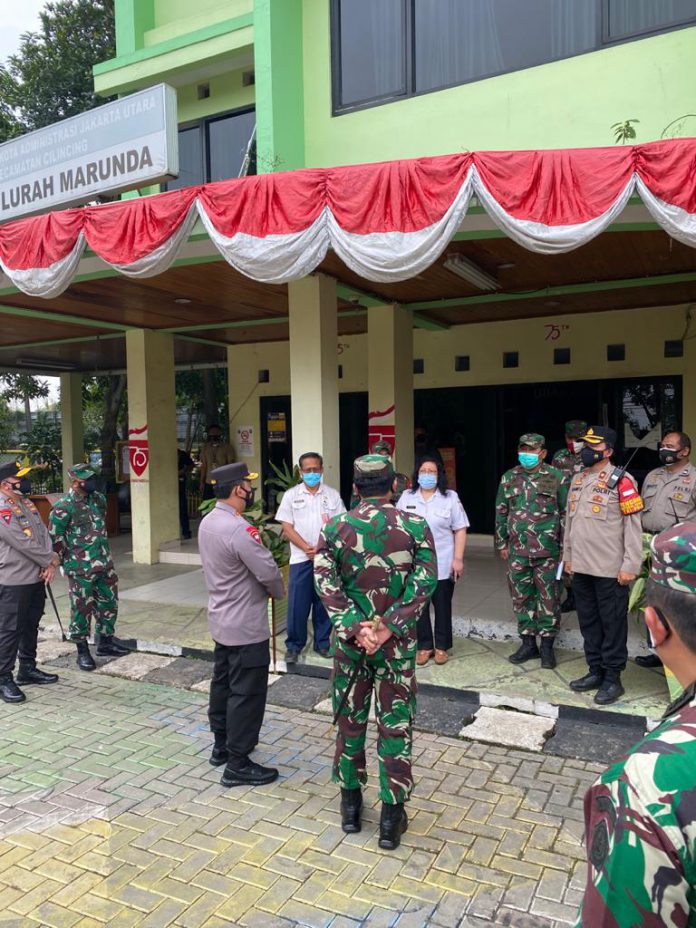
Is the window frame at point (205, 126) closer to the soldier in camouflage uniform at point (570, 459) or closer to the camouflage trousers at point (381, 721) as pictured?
the soldier in camouflage uniform at point (570, 459)

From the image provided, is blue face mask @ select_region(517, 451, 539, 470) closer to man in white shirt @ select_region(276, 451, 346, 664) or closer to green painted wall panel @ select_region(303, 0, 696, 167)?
man in white shirt @ select_region(276, 451, 346, 664)

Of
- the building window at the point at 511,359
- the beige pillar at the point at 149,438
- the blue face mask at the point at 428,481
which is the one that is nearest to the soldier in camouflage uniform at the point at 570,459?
the blue face mask at the point at 428,481

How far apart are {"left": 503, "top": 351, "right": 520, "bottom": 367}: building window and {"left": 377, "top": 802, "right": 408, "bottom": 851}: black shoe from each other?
289 inches

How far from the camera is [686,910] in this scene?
3.34ft

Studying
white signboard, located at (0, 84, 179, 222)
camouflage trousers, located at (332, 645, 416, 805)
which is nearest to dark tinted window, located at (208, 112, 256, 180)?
white signboard, located at (0, 84, 179, 222)

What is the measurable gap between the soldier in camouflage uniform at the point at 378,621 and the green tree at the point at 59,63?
16.2m

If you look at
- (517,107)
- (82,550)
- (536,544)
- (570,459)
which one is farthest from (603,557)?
(517,107)

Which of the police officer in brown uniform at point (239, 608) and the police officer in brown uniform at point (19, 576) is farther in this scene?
the police officer in brown uniform at point (19, 576)

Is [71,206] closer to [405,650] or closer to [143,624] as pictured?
[143,624]

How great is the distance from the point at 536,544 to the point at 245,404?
7.39 m

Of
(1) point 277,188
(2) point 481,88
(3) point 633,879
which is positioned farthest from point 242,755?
(2) point 481,88

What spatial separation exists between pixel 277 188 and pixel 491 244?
1.93 metres

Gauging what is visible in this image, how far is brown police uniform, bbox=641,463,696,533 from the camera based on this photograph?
5.00m

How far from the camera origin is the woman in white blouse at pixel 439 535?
5.15 m
